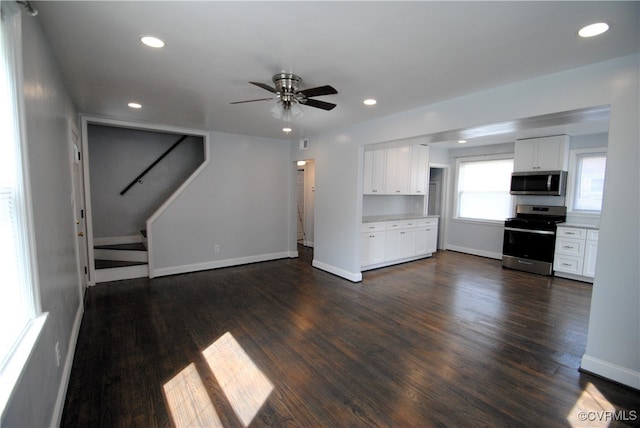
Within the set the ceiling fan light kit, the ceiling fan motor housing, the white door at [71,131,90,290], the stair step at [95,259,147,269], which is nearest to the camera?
the ceiling fan light kit

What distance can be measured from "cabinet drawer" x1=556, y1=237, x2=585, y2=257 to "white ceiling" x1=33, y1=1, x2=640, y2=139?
377 cm

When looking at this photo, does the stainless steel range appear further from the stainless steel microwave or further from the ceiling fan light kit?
the ceiling fan light kit

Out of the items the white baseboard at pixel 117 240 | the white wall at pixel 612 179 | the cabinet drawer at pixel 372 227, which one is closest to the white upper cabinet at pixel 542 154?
the cabinet drawer at pixel 372 227

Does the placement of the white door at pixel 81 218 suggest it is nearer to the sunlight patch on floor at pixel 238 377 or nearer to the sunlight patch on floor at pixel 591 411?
the sunlight patch on floor at pixel 238 377

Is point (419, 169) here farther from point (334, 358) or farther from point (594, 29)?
point (334, 358)

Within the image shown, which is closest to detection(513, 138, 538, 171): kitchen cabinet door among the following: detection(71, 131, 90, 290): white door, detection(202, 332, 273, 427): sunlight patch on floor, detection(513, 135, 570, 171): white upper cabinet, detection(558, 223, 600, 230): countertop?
detection(513, 135, 570, 171): white upper cabinet

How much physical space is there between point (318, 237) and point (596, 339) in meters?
3.83

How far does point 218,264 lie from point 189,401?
349 cm

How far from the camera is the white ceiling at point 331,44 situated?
1675mm

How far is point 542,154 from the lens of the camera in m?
5.37

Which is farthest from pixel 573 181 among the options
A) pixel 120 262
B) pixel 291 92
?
pixel 120 262

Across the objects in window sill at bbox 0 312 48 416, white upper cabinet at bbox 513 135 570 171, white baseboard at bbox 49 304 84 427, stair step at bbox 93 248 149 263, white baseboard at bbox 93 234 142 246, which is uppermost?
white upper cabinet at bbox 513 135 570 171

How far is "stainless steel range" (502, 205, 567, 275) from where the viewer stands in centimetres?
512

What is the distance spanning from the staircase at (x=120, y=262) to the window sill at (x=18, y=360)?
3.39 metres
